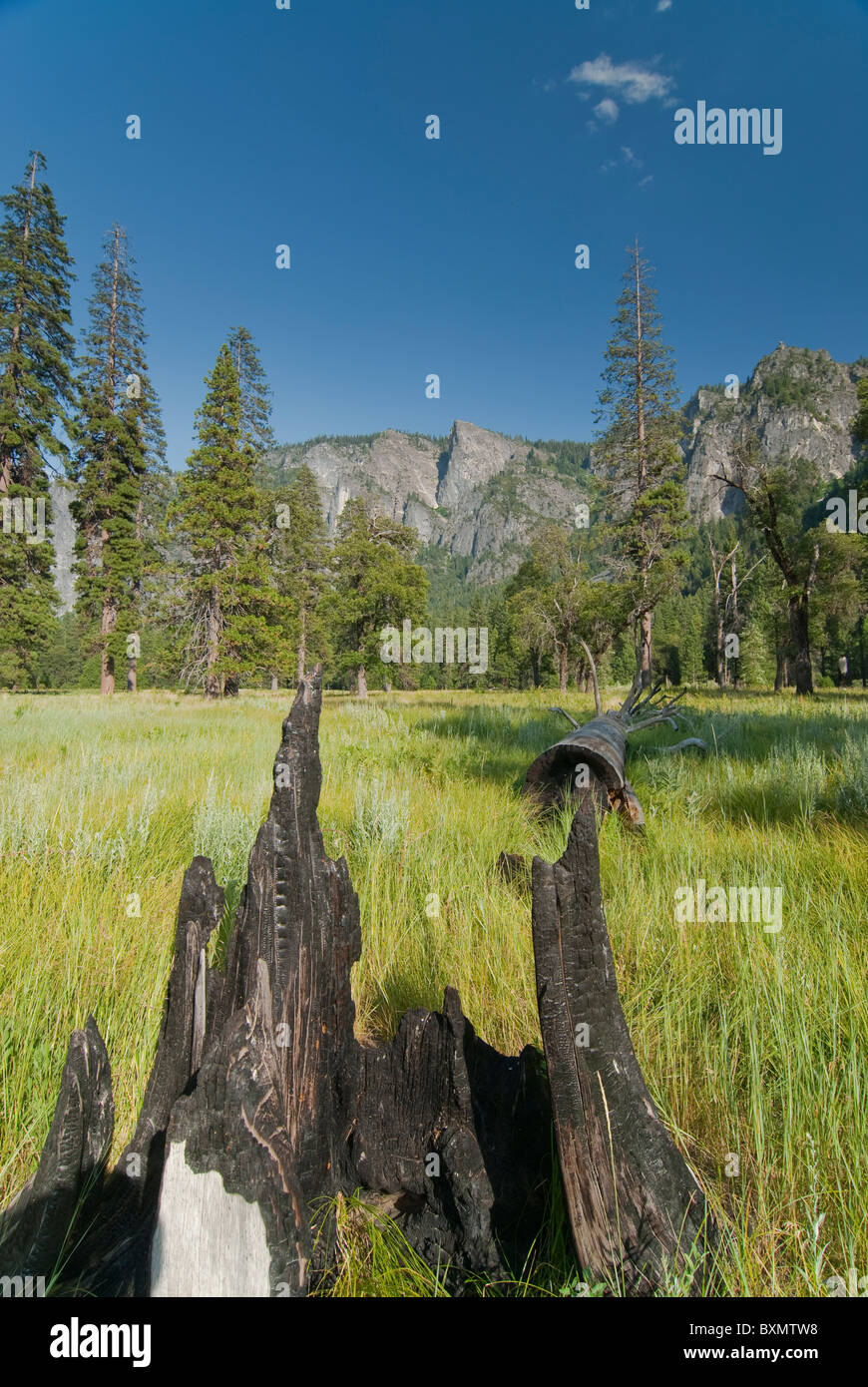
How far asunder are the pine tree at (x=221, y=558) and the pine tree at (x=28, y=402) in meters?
7.28

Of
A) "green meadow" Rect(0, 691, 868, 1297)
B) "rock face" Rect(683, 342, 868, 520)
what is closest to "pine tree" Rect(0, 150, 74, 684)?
"green meadow" Rect(0, 691, 868, 1297)

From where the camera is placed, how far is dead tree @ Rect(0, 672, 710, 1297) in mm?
1097

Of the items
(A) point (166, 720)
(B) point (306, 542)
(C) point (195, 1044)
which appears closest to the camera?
(C) point (195, 1044)

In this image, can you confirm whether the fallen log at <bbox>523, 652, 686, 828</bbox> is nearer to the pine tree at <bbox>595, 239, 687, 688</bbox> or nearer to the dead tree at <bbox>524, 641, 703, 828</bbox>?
the dead tree at <bbox>524, 641, 703, 828</bbox>

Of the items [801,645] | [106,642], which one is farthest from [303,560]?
[801,645]

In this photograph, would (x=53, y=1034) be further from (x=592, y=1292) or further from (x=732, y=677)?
(x=732, y=677)

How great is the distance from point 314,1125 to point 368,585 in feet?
127

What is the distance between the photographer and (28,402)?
29.1m

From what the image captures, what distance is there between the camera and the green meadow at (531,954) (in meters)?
1.41

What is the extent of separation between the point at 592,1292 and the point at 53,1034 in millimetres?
1882

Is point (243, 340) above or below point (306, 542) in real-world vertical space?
above

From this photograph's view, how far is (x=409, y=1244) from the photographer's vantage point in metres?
1.34

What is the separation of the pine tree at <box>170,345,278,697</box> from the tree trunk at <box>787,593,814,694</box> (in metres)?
24.1
